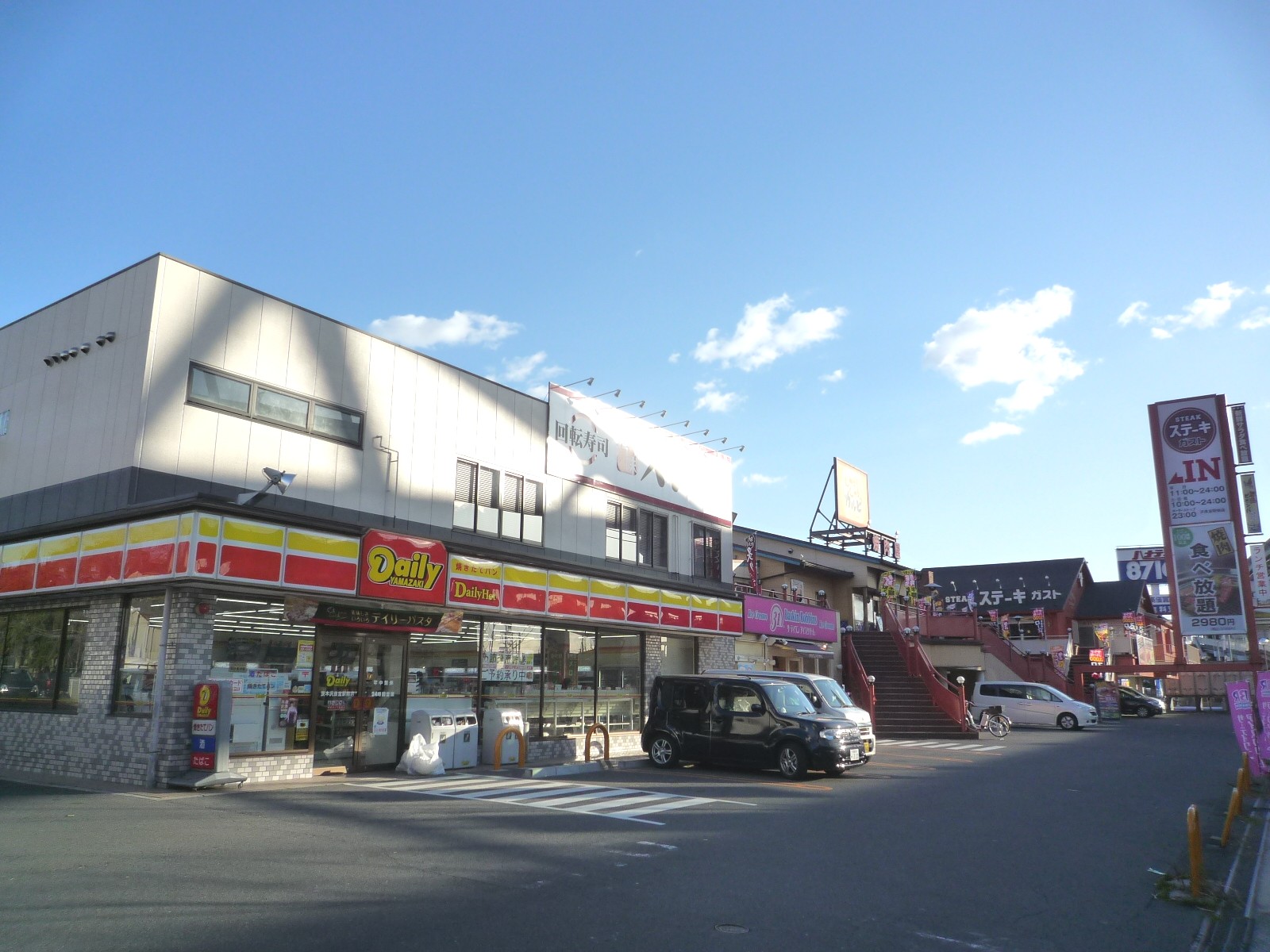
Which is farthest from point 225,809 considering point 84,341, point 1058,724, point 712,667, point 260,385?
point 1058,724

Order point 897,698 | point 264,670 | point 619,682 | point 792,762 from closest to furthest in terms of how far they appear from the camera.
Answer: point 264,670, point 792,762, point 619,682, point 897,698

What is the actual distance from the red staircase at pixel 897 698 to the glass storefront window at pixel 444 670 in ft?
52.6

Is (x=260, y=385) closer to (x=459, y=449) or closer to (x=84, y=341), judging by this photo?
(x=84, y=341)

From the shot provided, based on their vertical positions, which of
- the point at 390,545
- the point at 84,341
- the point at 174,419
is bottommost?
the point at 390,545

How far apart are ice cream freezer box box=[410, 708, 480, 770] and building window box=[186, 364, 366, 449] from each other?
5158 mm

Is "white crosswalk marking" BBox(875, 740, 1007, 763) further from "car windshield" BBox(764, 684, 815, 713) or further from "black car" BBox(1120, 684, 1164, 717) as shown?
"black car" BBox(1120, 684, 1164, 717)

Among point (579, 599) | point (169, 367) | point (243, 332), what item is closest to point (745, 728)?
point (579, 599)

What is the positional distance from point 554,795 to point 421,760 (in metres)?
3.22

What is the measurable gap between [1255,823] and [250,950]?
1205 centimetres

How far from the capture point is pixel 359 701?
16.0 metres

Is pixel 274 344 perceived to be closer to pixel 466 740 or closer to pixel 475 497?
pixel 475 497

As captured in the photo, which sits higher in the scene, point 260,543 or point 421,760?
point 260,543

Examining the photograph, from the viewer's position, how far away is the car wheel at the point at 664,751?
59.9 feet

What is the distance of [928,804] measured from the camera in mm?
13188
